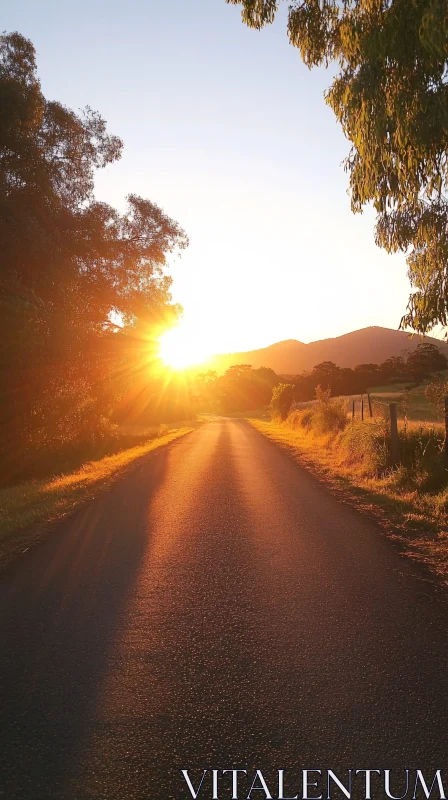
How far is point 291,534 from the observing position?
7.39m

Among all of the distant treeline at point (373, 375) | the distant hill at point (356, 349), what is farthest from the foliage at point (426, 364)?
the distant hill at point (356, 349)

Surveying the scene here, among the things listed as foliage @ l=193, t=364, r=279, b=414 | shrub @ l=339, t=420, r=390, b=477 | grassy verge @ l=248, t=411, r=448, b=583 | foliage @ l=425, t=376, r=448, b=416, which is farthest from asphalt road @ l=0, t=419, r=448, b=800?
foliage @ l=193, t=364, r=279, b=414

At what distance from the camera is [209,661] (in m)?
3.72

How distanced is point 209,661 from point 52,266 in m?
14.2

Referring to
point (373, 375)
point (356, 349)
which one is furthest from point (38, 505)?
point (356, 349)

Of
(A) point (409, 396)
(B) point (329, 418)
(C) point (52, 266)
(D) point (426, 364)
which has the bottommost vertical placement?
(B) point (329, 418)

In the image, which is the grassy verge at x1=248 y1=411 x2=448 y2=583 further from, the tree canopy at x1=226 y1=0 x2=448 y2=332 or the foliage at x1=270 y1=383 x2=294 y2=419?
the foliage at x1=270 y1=383 x2=294 y2=419

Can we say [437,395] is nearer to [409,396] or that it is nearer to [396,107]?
[396,107]

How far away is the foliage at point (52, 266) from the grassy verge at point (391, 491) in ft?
27.3

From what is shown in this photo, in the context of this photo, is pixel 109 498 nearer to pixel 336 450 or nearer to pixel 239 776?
pixel 239 776

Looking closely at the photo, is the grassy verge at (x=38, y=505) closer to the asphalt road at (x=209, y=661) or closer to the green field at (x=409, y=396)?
the asphalt road at (x=209, y=661)

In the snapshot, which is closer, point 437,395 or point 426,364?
point 437,395

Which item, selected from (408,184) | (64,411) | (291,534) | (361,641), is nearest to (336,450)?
(64,411)

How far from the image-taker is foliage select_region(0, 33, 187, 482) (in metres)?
14.3
